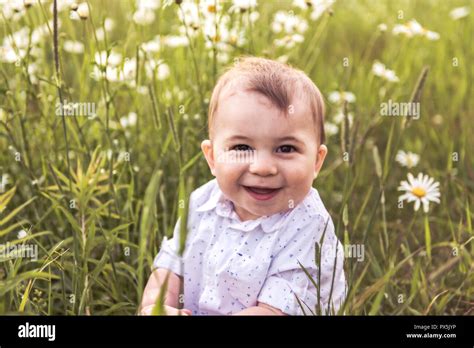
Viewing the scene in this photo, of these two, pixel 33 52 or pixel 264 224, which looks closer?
pixel 264 224

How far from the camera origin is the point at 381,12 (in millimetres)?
2152

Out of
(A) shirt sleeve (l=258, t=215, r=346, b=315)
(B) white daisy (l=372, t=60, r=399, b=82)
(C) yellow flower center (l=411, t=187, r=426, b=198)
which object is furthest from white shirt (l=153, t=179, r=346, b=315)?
(B) white daisy (l=372, t=60, r=399, b=82)

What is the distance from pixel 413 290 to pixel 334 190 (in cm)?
52

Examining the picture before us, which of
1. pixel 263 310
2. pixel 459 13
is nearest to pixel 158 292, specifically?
Result: pixel 263 310

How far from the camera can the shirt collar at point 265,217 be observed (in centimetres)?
119

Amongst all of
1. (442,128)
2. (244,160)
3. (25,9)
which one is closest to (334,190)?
(442,128)

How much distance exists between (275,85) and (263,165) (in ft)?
0.39

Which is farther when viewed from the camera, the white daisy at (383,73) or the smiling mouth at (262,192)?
the white daisy at (383,73)

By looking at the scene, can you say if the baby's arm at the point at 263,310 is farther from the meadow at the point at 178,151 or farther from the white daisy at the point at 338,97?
the white daisy at the point at 338,97

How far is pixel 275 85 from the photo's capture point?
1140 mm

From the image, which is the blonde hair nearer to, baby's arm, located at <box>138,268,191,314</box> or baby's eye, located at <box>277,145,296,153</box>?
baby's eye, located at <box>277,145,296,153</box>

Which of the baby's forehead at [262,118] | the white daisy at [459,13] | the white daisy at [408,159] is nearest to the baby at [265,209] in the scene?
the baby's forehead at [262,118]

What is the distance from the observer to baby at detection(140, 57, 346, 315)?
1.14 m
